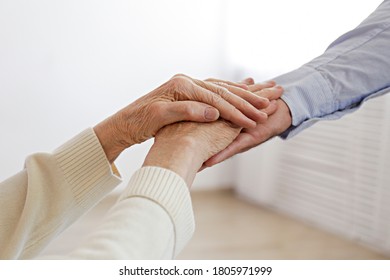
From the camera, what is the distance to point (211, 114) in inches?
45.4

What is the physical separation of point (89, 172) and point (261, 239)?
1813 mm

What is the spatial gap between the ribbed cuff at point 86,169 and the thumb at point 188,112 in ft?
0.48

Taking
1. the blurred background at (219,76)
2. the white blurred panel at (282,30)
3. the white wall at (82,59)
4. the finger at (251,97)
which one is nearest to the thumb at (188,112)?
the finger at (251,97)

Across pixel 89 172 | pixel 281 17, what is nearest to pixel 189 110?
pixel 89 172

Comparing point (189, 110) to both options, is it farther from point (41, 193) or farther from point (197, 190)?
point (197, 190)

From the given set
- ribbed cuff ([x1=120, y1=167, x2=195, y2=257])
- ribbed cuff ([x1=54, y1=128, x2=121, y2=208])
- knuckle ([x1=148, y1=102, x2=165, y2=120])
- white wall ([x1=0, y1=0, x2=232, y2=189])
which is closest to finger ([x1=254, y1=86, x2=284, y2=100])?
knuckle ([x1=148, y1=102, x2=165, y2=120])

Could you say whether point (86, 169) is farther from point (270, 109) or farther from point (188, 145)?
point (270, 109)

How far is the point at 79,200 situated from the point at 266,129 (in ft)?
1.36

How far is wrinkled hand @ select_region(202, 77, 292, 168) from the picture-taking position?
4.05 ft

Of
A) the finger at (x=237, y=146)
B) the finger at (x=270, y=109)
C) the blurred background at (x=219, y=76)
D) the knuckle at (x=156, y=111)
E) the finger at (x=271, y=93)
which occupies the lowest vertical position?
the blurred background at (x=219, y=76)

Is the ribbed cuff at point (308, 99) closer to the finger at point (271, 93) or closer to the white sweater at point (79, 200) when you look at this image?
the finger at point (271, 93)

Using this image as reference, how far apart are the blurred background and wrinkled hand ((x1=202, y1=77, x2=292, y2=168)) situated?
146 cm

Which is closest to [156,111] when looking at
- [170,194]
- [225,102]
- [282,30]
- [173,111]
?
[173,111]

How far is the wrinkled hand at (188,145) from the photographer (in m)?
0.95
